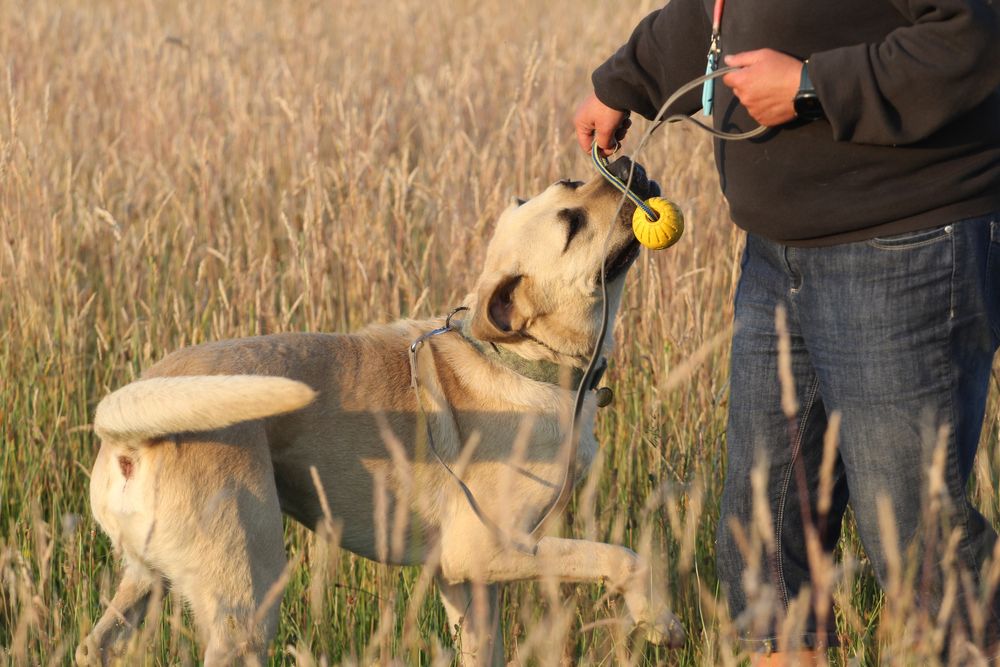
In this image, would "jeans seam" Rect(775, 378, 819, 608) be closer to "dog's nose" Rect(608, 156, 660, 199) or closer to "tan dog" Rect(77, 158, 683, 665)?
"tan dog" Rect(77, 158, 683, 665)

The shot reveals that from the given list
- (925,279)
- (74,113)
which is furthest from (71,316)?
(925,279)

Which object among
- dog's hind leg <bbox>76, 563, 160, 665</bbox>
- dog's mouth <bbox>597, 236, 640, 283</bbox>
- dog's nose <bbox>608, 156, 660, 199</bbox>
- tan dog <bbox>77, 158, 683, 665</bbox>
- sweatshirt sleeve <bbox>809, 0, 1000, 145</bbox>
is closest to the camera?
sweatshirt sleeve <bbox>809, 0, 1000, 145</bbox>

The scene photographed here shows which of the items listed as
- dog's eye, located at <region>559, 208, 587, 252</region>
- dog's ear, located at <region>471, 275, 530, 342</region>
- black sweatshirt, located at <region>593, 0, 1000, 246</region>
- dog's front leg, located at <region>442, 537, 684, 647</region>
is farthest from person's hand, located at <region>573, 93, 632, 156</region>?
dog's front leg, located at <region>442, 537, 684, 647</region>

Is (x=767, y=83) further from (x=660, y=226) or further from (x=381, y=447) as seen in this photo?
(x=381, y=447)

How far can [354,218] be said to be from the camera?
4746 millimetres

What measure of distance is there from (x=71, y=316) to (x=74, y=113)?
2627 millimetres

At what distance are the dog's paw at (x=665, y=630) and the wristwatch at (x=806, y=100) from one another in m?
1.30

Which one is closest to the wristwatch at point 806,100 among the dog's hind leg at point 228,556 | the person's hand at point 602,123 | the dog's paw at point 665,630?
the person's hand at point 602,123

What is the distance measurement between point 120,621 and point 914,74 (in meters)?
2.29

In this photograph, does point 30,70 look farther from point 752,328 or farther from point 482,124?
point 752,328

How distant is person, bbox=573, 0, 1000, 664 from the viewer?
7.18 feet

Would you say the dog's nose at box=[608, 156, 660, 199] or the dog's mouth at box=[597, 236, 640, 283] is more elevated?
the dog's nose at box=[608, 156, 660, 199]

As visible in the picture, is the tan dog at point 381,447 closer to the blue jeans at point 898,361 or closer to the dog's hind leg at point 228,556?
the dog's hind leg at point 228,556

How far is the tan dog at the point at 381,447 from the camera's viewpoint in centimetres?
263
